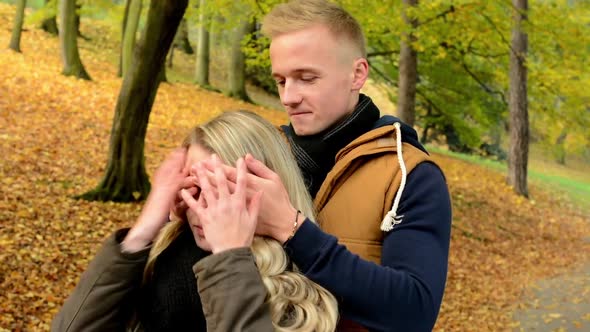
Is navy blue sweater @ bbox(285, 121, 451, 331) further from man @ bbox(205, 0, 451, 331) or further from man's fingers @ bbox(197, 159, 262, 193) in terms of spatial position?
man's fingers @ bbox(197, 159, 262, 193)

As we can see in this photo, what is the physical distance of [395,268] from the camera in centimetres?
172

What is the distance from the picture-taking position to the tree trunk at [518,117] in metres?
17.5

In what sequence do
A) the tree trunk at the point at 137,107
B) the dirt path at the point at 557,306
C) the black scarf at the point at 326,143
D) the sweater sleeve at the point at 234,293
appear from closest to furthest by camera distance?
the sweater sleeve at the point at 234,293 < the black scarf at the point at 326,143 < the dirt path at the point at 557,306 < the tree trunk at the point at 137,107

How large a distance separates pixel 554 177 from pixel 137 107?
28.6 meters

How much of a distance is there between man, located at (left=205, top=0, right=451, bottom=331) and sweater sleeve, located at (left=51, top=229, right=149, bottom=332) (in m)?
0.47

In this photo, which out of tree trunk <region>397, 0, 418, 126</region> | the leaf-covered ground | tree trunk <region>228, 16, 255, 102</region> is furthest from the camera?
tree trunk <region>228, 16, 255, 102</region>

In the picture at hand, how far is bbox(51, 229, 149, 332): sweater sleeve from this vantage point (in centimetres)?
185

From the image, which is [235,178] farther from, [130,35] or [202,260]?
[130,35]

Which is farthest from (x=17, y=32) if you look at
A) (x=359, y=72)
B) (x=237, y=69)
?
(x=359, y=72)

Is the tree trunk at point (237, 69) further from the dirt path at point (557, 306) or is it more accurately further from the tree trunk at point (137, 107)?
the dirt path at point (557, 306)

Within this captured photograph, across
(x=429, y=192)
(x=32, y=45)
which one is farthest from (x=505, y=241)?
(x=32, y=45)

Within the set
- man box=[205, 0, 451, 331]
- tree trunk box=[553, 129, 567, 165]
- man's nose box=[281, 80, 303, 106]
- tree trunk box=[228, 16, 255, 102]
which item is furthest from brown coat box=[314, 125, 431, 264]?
tree trunk box=[553, 129, 567, 165]

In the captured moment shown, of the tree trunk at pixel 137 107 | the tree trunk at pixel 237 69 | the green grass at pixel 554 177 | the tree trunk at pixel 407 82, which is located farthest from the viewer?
the green grass at pixel 554 177

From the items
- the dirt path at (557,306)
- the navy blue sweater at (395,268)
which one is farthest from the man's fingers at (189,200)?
the dirt path at (557,306)
